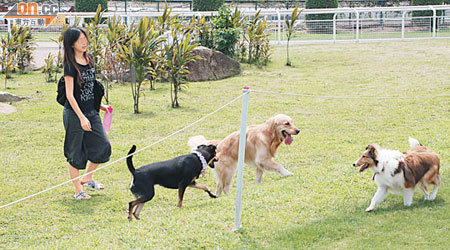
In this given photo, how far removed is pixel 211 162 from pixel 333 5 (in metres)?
26.9

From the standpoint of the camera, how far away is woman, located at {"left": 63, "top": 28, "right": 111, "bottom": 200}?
5949mm

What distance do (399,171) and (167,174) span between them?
258 centimetres

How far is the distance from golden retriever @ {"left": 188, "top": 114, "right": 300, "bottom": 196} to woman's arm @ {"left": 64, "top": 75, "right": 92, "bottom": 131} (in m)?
1.60

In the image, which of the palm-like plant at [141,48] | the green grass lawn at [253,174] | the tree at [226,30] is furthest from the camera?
the tree at [226,30]

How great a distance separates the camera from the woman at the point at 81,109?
5949 mm

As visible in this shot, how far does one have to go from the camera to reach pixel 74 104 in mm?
5957

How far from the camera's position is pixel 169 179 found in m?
5.75

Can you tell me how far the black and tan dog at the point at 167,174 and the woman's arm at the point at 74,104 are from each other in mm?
817

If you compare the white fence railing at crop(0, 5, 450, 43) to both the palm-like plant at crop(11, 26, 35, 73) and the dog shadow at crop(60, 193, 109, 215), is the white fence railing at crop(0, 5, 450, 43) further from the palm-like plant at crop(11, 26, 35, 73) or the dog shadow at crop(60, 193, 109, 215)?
the dog shadow at crop(60, 193, 109, 215)

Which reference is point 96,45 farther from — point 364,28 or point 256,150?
point 364,28

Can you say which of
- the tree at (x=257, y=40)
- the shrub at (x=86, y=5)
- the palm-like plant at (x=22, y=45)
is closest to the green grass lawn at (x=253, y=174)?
the palm-like plant at (x=22, y=45)

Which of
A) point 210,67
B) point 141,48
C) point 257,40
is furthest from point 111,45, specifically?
point 257,40

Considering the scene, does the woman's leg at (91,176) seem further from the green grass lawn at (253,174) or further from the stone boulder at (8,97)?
the stone boulder at (8,97)

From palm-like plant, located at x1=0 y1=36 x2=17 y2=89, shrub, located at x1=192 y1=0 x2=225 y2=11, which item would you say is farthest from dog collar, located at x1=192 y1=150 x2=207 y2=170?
shrub, located at x1=192 y1=0 x2=225 y2=11
